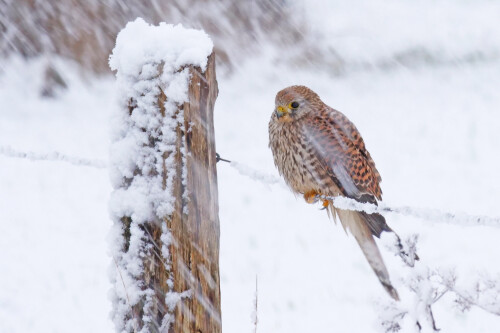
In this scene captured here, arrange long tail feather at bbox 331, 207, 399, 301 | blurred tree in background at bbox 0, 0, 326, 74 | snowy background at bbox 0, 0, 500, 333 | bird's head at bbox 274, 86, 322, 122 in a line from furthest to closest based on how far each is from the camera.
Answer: blurred tree in background at bbox 0, 0, 326, 74 → snowy background at bbox 0, 0, 500, 333 → bird's head at bbox 274, 86, 322, 122 → long tail feather at bbox 331, 207, 399, 301

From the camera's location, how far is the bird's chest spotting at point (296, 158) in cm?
260

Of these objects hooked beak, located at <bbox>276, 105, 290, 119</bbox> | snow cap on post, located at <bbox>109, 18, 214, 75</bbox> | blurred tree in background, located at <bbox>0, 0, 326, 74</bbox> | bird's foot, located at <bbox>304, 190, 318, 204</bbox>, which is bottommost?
bird's foot, located at <bbox>304, 190, 318, 204</bbox>

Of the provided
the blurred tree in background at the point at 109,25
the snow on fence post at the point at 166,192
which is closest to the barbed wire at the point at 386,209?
the snow on fence post at the point at 166,192

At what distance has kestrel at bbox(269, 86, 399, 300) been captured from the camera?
2559mm

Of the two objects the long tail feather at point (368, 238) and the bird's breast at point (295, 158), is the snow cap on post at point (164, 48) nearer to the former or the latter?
the bird's breast at point (295, 158)

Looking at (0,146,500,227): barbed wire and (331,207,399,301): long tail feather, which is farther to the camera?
(331,207,399,301): long tail feather

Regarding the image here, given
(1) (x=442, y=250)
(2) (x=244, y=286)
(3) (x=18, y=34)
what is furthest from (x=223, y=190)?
(3) (x=18, y=34)

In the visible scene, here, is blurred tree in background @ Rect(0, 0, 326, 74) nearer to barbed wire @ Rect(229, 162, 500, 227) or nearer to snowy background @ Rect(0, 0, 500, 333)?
snowy background @ Rect(0, 0, 500, 333)

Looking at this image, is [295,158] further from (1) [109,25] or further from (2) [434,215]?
(1) [109,25]

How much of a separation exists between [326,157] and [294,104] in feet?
0.84

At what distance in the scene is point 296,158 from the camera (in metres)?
2.63

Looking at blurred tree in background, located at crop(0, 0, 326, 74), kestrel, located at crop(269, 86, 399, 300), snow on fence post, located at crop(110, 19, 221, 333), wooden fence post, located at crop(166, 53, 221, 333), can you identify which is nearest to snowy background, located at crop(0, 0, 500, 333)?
blurred tree in background, located at crop(0, 0, 326, 74)

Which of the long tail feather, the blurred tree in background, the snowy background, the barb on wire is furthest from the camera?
the blurred tree in background

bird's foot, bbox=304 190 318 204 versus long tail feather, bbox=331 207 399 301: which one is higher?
bird's foot, bbox=304 190 318 204
